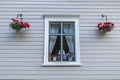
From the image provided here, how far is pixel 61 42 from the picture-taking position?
621 centimetres

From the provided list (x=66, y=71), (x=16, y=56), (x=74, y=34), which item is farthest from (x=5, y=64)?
(x=74, y=34)

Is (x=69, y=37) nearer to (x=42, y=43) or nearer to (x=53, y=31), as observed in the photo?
(x=53, y=31)

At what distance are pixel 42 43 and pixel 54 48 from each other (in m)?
0.39

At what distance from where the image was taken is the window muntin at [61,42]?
616cm

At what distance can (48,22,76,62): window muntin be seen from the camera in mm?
6160

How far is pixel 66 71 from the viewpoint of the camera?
5.98 metres

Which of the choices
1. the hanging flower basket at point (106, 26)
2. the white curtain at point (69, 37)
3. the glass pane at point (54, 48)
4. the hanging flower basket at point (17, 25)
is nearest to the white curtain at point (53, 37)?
the glass pane at point (54, 48)

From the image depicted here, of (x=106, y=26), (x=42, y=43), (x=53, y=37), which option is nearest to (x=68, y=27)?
(x=53, y=37)

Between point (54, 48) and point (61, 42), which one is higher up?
point (61, 42)

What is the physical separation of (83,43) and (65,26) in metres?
0.75

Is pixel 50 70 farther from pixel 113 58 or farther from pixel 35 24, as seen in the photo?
pixel 113 58

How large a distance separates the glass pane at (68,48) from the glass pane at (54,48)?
6.0 inches

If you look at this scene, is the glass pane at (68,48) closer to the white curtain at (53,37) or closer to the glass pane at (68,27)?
the glass pane at (68,27)

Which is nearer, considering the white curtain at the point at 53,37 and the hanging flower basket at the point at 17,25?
the hanging flower basket at the point at 17,25
